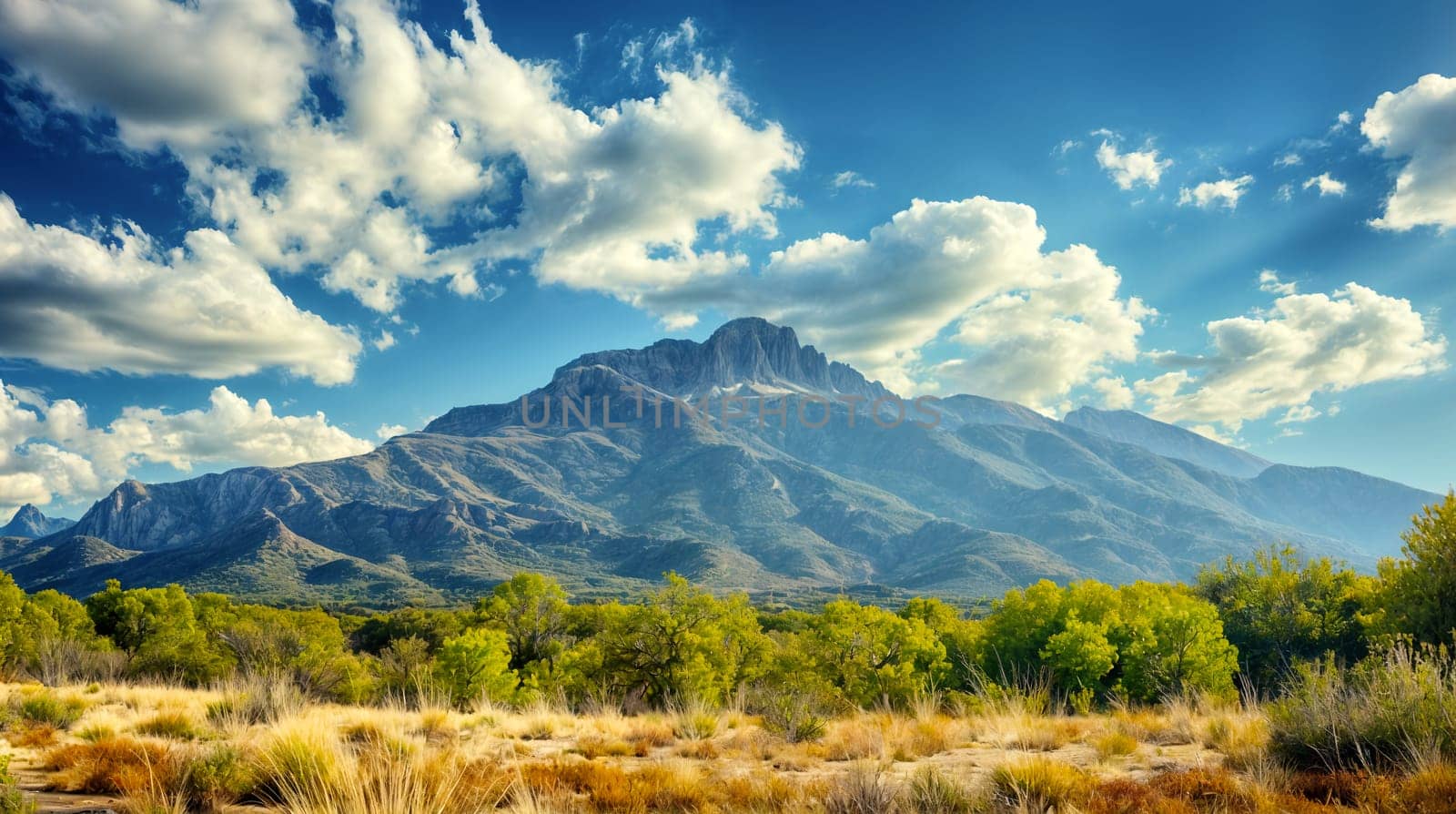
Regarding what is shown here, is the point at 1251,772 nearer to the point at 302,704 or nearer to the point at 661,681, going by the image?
the point at 302,704

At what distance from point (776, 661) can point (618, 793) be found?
33.3m

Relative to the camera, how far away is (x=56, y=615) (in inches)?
1954

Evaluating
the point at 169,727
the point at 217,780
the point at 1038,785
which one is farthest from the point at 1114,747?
the point at 169,727

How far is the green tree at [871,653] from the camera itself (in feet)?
111

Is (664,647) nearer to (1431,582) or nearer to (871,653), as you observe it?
(871,653)

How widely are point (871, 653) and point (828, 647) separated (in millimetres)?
2536

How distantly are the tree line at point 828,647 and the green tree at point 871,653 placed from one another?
4.2 inches

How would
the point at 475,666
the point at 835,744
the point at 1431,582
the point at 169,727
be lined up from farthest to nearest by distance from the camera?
1. the point at 475,666
2. the point at 1431,582
3. the point at 169,727
4. the point at 835,744

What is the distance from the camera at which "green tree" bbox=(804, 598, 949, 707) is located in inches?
1334

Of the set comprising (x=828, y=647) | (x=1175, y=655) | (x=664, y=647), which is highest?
(x=1175, y=655)

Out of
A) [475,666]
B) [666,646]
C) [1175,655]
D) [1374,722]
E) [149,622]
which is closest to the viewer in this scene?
[1374,722]

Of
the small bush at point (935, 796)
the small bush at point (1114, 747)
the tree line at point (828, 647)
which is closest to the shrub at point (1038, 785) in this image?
the small bush at point (935, 796)

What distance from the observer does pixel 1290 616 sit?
3412 cm

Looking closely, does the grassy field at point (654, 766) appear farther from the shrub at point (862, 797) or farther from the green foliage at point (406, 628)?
the green foliage at point (406, 628)
